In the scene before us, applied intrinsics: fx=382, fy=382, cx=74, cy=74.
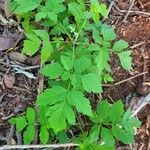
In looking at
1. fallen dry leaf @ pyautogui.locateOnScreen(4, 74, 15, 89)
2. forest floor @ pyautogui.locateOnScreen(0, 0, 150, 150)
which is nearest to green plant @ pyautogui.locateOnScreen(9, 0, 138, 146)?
forest floor @ pyautogui.locateOnScreen(0, 0, 150, 150)

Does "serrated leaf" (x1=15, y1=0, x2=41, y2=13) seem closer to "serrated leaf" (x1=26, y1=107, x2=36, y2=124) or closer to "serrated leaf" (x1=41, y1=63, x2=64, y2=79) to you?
"serrated leaf" (x1=41, y1=63, x2=64, y2=79)

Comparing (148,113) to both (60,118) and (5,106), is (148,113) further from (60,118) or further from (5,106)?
(5,106)

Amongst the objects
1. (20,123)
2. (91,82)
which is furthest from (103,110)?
(20,123)

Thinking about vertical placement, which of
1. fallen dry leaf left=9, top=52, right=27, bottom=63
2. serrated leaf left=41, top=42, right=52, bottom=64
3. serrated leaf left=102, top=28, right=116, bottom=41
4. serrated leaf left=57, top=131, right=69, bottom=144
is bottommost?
serrated leaf left=57, top=131, right=69, bottom=144

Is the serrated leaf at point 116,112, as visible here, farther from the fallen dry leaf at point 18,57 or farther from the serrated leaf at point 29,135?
the fallen dry leaf at point 18,57

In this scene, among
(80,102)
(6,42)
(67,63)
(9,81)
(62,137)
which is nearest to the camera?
(80,102)

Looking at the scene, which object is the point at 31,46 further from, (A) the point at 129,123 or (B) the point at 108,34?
(A) the point at 129,123
